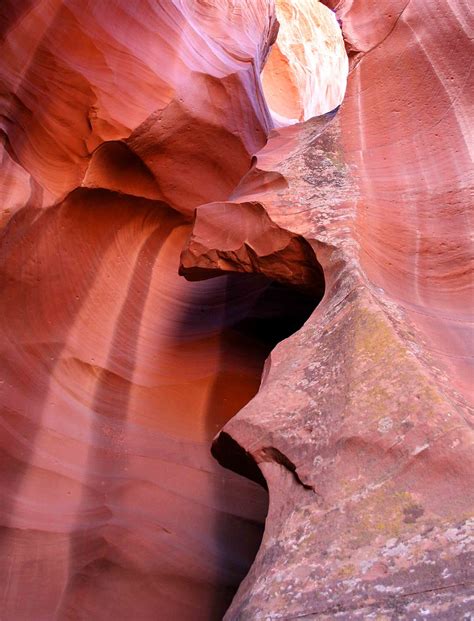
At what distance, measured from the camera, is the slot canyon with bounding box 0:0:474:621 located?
6.86 ft

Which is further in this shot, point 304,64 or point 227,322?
point 304,64

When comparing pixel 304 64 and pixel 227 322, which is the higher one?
pixel 227 322

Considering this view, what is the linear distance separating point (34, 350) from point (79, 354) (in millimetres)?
267

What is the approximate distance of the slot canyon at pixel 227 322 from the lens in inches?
82.4

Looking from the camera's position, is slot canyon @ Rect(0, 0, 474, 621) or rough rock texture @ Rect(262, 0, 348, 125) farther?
rough rock texture @ Rect(262, 0, 348, 125)

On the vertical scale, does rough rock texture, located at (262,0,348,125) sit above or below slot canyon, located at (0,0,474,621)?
below

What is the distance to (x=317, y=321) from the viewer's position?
2.92 meters

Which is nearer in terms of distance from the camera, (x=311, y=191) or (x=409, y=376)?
(x=409, y=376)

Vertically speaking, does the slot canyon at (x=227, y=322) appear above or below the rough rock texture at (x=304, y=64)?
above

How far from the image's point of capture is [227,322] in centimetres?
467

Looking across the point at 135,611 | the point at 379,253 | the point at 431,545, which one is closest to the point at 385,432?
the point at 431,545

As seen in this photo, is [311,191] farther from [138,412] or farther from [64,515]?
[64,515]

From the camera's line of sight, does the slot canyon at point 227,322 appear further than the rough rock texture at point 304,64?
No

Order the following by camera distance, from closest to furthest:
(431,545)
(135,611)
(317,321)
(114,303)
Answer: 1. (431,545)
2. (317,321)
3. (135,611)
4. (114,303)
